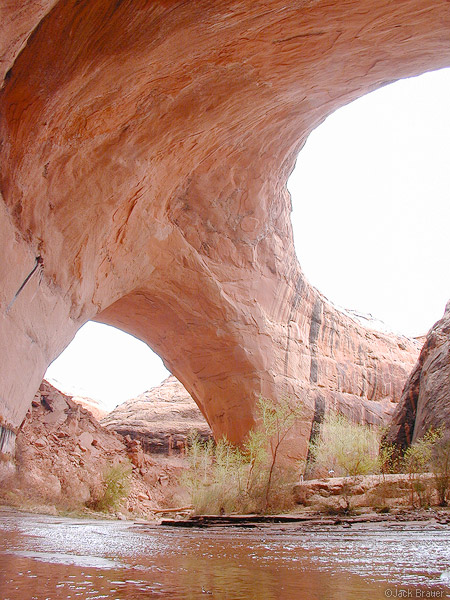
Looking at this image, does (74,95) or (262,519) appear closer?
(74,95)

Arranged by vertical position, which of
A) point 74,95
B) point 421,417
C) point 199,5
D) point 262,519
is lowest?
point 262,519

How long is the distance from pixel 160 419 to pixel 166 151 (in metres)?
17.0

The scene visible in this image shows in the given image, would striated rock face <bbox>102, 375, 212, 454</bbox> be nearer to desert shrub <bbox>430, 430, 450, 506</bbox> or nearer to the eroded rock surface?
the eroded rock surface

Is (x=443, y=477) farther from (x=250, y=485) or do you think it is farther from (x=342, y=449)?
(x=342, y=449)

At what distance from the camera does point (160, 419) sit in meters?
22.5

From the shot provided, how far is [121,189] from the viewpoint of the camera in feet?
23.4

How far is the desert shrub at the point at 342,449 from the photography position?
1063cm

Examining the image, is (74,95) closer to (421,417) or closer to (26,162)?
(26,162)

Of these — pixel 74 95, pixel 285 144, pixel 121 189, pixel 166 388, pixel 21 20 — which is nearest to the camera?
pixel 21 20

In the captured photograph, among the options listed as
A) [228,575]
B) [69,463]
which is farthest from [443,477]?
[69,463]

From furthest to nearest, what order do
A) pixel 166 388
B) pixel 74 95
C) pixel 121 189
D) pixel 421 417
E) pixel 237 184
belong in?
pixel 166 388 → pixel 421 417 → pixel 237 184 → pixel 121 189 → pixel 74 95

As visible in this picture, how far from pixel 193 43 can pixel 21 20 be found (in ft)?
7.13

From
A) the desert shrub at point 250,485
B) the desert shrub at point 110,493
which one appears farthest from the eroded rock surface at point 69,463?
the desert shrub at point 250,485

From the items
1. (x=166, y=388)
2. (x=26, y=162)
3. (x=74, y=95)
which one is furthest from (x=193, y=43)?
(x=166, y=388)
